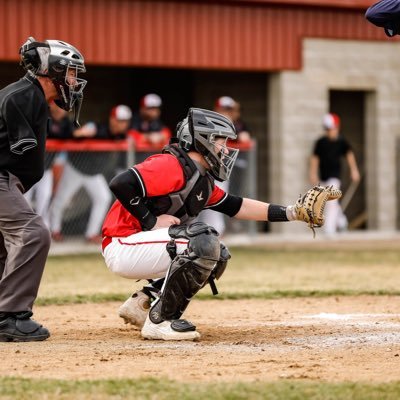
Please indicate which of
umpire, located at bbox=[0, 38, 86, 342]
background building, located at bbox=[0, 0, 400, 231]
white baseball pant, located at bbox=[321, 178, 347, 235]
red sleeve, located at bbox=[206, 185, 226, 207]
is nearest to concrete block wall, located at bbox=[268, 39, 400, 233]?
background building, located at bbox=[0, 0, 400, 231]

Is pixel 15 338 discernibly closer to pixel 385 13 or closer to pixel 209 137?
pixel 209 137

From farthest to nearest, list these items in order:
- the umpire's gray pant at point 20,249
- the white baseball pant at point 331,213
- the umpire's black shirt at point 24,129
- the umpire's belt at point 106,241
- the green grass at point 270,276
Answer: the white baseball pant at point 331,213
the green grass at point 270,276
the umpire's belt at point 106,241
the umpire's gray pant at point 20,249
the umpire's black shirt at point 24,129

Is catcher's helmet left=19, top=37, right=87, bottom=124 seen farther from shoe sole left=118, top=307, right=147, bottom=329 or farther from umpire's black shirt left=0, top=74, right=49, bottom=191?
shoe sole left=118, top=307, right=147, bottom=329

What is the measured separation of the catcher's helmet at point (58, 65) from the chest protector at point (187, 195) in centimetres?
72

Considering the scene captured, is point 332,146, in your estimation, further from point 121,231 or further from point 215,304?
point 121,231

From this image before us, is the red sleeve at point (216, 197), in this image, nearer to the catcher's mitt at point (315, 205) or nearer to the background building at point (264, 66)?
the catcher's mitt at point (315, 205)

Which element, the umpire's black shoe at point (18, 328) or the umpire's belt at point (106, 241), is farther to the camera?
the umpire's belt at point (106, 241)

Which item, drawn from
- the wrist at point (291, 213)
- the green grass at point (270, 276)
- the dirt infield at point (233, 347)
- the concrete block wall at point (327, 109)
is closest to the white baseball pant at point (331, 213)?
the concrete block wall at point (327, 109)

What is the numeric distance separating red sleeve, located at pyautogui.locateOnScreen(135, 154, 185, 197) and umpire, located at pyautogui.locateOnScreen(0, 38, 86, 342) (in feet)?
2.19

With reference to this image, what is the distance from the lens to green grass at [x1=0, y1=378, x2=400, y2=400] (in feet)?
15.9

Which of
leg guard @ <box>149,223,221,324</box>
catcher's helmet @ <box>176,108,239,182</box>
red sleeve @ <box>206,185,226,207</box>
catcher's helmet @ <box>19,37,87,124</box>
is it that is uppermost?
catcher's helmet @ <box>19,37,87,124</box>

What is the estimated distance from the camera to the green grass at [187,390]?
15.9 ft

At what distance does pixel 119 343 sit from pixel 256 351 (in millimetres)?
912

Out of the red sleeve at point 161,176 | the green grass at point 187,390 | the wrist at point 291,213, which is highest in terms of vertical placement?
the red sleeve at point 161,176
